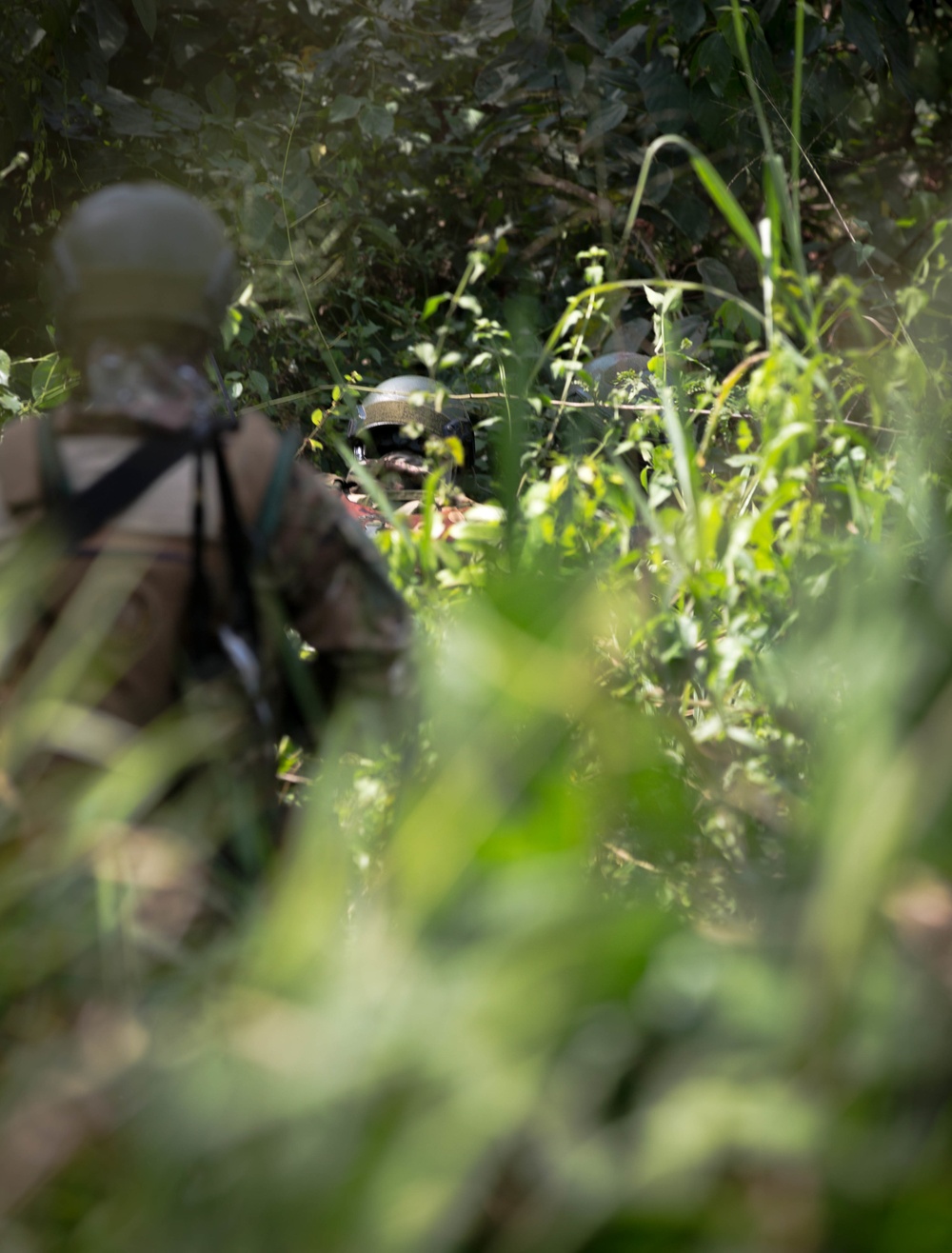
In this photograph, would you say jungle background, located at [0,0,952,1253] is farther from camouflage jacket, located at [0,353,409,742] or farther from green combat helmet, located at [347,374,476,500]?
green combat helmet, located at [347,374,476,500]

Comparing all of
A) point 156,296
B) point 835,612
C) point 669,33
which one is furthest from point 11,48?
point 835,612

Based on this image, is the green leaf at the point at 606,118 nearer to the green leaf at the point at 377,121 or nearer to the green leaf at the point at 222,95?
the green leaf at the point at 377,121

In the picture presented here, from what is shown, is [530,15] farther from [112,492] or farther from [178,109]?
[112,492]

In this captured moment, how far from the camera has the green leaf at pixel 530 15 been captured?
13.0 feet

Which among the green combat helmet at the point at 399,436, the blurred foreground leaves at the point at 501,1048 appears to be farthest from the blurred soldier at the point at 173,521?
the green combat helmet at the point at 399,436

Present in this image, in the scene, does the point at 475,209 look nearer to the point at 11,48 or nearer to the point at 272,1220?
the point at 11,48

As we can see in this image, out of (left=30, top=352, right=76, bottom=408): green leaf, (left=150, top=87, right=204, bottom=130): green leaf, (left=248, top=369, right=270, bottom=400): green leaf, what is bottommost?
(left=248, top=369, right=270, bottom=400): green leaf

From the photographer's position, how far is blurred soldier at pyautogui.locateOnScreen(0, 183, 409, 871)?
1.20 metres

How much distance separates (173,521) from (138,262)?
0.94 ft

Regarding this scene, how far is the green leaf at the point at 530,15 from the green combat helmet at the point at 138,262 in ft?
10.2

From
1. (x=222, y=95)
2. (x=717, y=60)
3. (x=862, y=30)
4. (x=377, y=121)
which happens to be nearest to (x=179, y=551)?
(x=717, y=60)

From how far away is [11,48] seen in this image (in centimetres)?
389

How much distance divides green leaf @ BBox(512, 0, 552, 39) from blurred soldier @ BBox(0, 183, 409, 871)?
3.11m

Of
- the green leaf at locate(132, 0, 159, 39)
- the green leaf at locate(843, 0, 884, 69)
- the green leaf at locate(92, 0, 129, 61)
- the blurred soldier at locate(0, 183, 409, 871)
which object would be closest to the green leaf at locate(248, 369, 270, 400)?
the green leaf at locate(132, 0, 159, 39)
